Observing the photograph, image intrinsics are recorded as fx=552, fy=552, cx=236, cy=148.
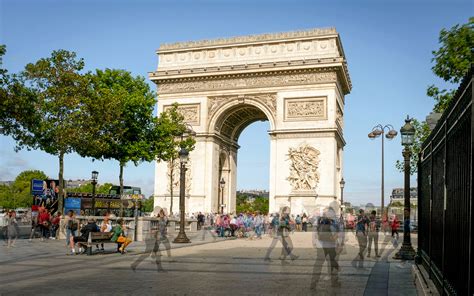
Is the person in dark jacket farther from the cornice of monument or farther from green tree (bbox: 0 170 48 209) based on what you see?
green tree (bbox: 0 170 48 209)

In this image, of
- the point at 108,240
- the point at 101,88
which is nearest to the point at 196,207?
the point at 101,88

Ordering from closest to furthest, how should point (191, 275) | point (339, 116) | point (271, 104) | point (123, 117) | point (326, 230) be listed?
point (326, 230), point (191, 275), point (123, 117), point (271, 104), point (339, 116)

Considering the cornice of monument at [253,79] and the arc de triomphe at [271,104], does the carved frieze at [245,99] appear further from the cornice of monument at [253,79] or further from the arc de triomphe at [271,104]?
the cornice of monument at [253,79]

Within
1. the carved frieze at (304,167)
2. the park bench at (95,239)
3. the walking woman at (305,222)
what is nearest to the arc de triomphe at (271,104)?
the carved frieze at (304,167)

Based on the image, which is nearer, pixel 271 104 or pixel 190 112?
pixel 271 104

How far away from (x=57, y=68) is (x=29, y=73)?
134cm

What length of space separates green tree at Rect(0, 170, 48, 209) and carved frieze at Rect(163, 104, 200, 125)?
2645 inches

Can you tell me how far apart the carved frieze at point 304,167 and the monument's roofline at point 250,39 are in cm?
888

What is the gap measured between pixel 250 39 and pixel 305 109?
7718 mm

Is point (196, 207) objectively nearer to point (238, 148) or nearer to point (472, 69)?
point (238, 148)

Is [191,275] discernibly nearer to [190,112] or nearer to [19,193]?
[190,112]

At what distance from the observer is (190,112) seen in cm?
4666

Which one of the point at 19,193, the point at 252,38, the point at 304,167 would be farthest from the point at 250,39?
the point at 19,193

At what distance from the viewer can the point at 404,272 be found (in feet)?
46.3
